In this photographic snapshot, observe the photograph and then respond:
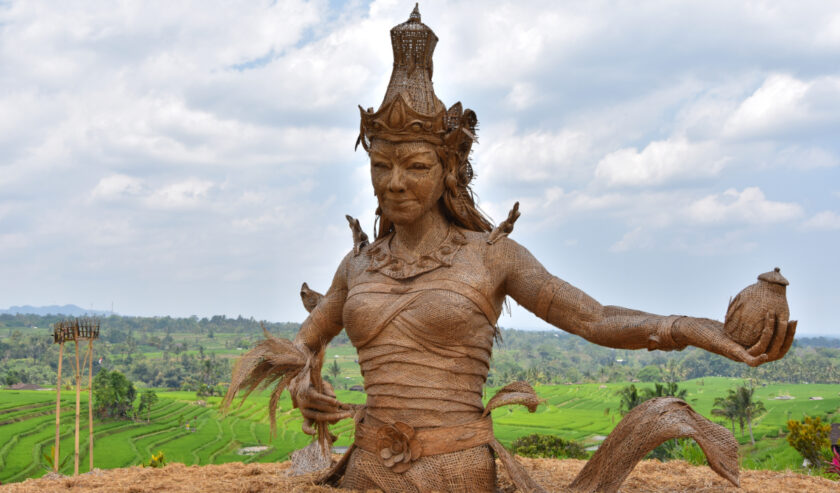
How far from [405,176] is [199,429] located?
24.3 m

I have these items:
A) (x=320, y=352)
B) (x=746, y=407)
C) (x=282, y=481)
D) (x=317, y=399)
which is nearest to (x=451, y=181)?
(x=320, y=352)

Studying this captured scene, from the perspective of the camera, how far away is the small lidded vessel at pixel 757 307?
12.0 feet

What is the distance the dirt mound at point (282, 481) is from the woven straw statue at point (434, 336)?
43 cm

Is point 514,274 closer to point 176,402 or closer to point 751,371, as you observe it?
point 176,402

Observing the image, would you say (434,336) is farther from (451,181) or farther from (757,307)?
(757,307)

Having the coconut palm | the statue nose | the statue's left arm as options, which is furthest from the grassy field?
the statue nose

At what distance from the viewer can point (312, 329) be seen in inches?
197

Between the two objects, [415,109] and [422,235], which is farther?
[422,235]

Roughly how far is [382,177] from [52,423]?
2507cm

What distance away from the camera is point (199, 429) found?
26203 mm

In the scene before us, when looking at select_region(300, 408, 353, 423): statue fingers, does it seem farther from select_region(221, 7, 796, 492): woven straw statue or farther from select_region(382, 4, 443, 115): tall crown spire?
select_region(382, 4, 443, 115): tall crown spire

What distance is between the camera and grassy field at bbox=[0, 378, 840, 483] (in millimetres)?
21266

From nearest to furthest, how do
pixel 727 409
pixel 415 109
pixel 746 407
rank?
pixel 415 109 < pixel 746 407 < pixel 727 409

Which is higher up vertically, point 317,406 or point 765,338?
point 765,338
